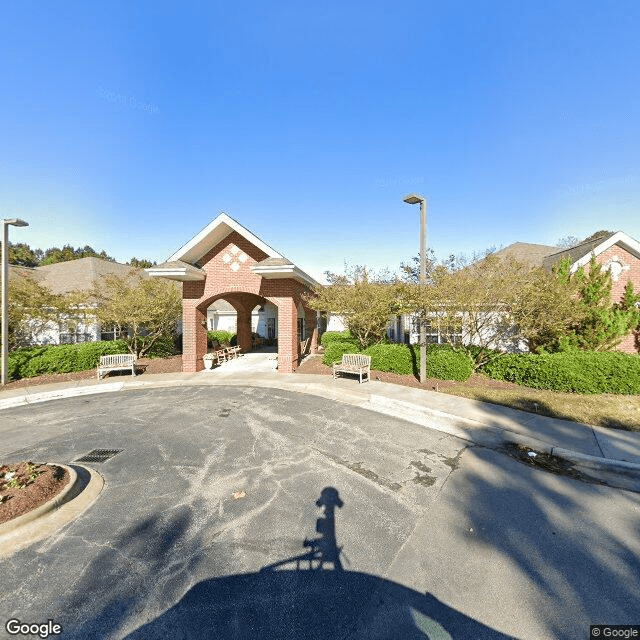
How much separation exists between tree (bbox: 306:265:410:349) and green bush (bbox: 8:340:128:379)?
35.6 ft

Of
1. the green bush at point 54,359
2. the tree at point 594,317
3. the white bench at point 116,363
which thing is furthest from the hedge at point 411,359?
the green bush at point 54,359

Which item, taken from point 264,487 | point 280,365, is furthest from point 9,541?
point 280,365

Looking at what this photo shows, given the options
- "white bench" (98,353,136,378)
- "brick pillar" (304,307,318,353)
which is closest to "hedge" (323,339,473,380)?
"brick pillar" (304,307,318,353)

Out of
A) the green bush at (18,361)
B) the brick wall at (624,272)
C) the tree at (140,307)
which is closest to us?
the green bush at (18,361)

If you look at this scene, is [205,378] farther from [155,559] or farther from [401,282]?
[155,559]

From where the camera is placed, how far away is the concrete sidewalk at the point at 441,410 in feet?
19.1

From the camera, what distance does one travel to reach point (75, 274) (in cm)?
2042

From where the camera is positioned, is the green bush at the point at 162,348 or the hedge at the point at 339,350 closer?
the hedge at the point at 339,350

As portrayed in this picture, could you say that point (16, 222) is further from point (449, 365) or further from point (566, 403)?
A: point (566, 403)

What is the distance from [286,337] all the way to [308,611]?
38.7 feet

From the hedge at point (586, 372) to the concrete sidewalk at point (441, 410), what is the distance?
297 cm

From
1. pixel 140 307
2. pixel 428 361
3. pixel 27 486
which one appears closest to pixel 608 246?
pixel 428 361

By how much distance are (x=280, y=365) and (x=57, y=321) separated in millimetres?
10608

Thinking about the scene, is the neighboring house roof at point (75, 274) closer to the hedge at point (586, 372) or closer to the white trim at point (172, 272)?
the white trim at point (172, 272)
